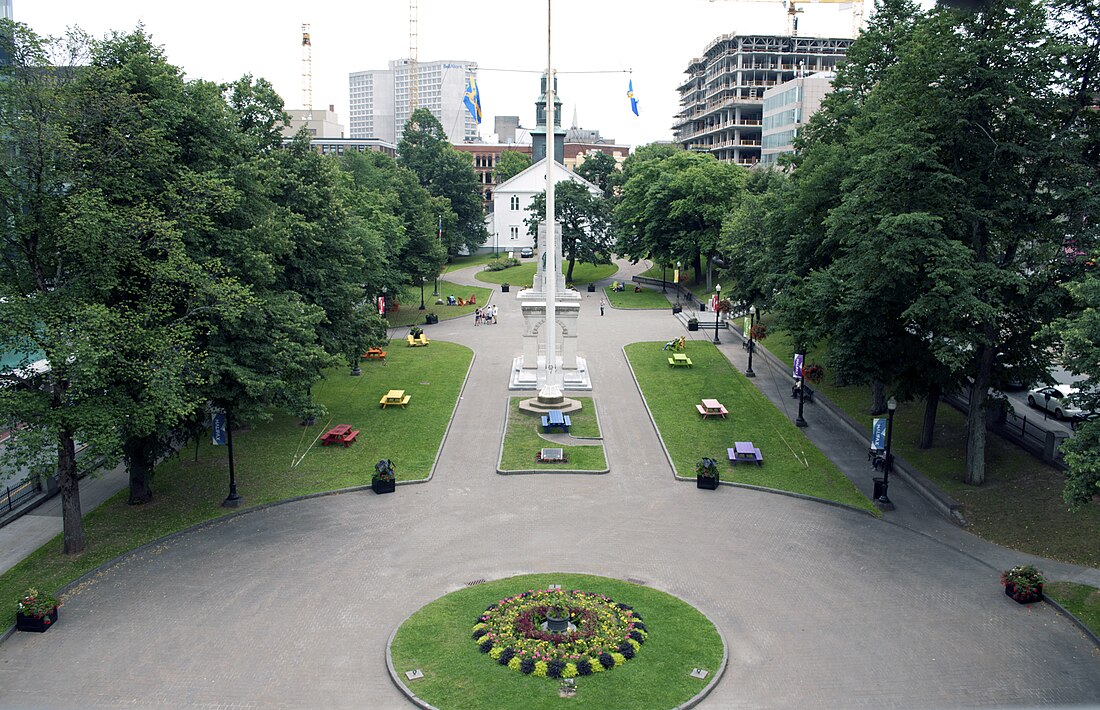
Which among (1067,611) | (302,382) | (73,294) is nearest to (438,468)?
(302,382)

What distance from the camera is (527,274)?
279 feet

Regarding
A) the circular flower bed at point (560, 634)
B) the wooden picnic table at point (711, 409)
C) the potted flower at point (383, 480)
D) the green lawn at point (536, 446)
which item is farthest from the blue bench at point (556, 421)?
the circular flower bed at point (560, 634)

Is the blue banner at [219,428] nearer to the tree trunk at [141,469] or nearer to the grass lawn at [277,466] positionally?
the tree trunk at [141,469]

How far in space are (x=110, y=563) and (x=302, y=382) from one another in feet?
26.1

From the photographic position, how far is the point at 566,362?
4269 centimetres

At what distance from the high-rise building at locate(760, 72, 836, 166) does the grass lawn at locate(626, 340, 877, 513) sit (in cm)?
4466

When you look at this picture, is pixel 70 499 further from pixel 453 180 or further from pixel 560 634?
pixel 453 180

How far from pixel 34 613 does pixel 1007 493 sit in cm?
2762

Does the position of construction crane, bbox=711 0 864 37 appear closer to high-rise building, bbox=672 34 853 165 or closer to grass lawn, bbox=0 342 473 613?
high-rise building, bbox=672 34 853 165

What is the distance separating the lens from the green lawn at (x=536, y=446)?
97.8 ft

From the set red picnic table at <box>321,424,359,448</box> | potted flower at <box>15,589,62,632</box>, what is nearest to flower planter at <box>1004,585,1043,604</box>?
potted flower at <box>15,589,62,632</box>

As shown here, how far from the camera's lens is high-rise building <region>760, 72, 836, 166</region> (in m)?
83.5

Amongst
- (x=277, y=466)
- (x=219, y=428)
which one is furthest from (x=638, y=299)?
(x=219, y=428)

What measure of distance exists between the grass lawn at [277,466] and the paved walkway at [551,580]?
1.35m
